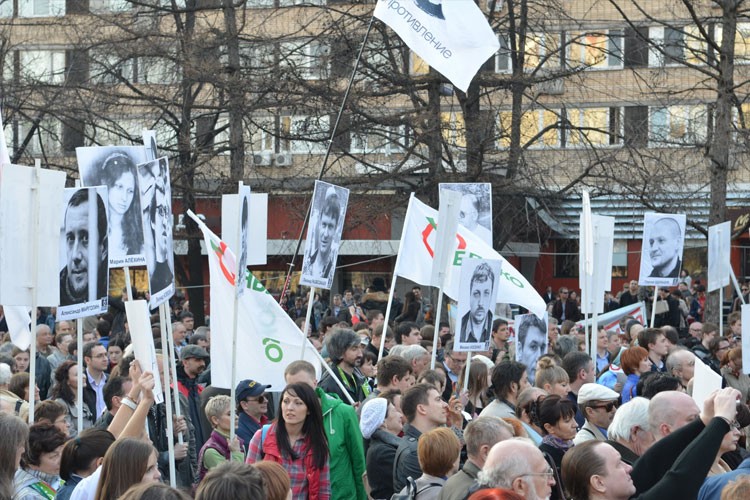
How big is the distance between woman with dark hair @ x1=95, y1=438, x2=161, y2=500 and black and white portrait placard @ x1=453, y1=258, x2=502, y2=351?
5.86 meters

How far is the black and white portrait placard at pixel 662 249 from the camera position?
50.9 feet

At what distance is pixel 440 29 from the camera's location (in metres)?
14.6

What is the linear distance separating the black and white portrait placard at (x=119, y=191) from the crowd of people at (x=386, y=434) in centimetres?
95

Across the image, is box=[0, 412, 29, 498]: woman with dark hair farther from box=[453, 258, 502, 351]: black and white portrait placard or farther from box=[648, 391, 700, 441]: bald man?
box=[453, 258, 502, 351]: black and white portrait placard

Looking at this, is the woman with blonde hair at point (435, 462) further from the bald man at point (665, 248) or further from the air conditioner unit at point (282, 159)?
the air conditioner unit at point (282, 159)

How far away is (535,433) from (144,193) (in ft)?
10.2

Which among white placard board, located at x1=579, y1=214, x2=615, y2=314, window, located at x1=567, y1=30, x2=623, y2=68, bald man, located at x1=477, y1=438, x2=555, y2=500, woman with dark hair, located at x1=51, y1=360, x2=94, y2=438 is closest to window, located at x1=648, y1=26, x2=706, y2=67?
window, located at x1=567, y1=30, x2=623, y2=68

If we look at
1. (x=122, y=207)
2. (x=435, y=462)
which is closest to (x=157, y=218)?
Answer: (x=122, y=207)

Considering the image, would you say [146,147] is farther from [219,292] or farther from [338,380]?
[338,380]

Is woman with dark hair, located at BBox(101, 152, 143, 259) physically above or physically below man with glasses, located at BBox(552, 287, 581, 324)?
above

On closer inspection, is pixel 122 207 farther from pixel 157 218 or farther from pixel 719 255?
pixel 719 255

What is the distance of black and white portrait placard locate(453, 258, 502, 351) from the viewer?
11039 millimetres

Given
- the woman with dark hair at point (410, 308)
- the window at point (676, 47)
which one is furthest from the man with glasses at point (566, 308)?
the woman with dark hair at point (410, 308)

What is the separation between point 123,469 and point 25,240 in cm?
339
